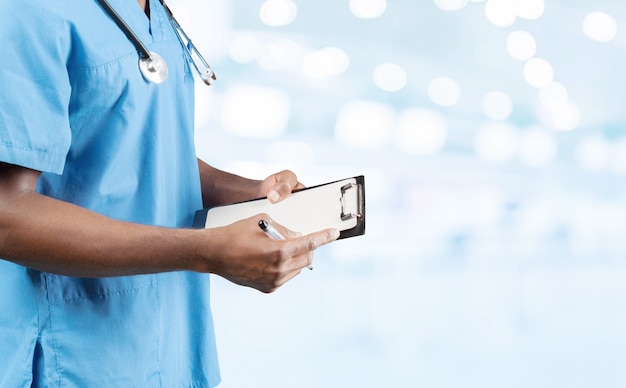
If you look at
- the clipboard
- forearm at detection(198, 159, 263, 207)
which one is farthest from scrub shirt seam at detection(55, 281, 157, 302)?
forearm at detection(198, 159, 263, 207)

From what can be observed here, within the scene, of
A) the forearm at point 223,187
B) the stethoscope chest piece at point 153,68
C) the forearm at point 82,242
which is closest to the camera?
the forearm at point 82,242

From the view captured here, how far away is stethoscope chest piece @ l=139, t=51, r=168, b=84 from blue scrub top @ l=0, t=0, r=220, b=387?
10 mm

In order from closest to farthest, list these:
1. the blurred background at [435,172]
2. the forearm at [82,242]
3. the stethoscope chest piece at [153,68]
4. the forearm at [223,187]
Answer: the forearm at [82,242] → the stethoscope chest piece at [153,68] → the forearm at [223,187] → the blurred background at [435,172]

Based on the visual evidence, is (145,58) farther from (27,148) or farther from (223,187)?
(223,187)

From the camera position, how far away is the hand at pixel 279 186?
79cm

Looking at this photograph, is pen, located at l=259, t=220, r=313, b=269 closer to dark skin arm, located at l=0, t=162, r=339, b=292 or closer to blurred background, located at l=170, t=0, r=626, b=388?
dark skin arm, located at l=0, t=162, r=339, b=292

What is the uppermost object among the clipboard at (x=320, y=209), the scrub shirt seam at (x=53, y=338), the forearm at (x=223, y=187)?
the forearm at (x=223, y=187)

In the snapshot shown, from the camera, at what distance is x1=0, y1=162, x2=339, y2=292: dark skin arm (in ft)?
1.96

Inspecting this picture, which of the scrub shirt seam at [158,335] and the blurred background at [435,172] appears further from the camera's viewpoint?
the blurred background at [435,172]

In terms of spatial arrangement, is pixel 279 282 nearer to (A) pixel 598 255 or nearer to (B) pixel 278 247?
(B) pixel 278 247

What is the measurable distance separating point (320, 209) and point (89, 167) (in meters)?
0.24

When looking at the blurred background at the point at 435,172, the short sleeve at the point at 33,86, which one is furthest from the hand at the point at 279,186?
the blurred background at the point at 435,172

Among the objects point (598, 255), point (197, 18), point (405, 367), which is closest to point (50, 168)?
point (197, 18)

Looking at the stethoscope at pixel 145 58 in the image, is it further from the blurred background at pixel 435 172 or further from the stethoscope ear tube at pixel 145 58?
the blurred background at pixel 435 172
